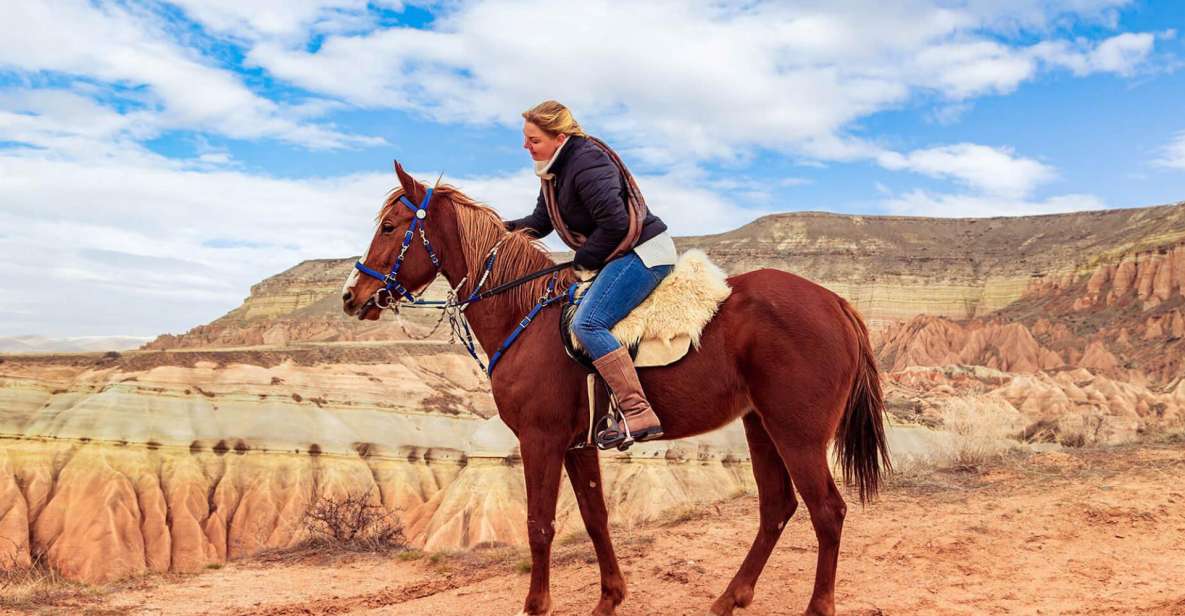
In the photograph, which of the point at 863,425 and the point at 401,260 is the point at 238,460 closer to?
the point at 401,260

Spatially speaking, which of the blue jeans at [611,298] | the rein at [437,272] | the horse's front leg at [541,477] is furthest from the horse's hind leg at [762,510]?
the rein at [437,272]

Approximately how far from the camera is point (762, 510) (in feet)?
20.5

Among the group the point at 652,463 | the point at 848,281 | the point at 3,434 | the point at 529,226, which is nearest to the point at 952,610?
the point at 529,226

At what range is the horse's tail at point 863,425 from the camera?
6141mm

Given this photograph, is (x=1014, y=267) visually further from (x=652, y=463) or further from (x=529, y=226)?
(x=529, y=226)

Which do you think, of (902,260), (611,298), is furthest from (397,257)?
(902,260)

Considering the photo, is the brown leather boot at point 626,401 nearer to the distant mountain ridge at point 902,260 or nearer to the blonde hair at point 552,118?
the blonde hair at point 552,118

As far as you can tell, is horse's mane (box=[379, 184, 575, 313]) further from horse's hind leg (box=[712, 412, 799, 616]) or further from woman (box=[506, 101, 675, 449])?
horse's hind leg (box=[712, 412, 799, 616])

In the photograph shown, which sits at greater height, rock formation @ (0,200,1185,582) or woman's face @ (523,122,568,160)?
woman's face @ (523,122,568,160)

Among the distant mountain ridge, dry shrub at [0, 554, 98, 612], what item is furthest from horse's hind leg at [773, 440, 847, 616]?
the distant mountain ridge

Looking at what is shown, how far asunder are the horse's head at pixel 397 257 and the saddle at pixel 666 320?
1237mm

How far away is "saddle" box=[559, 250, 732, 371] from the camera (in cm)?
575

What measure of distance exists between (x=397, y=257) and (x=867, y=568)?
4.92 m

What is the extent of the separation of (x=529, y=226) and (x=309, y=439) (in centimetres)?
4220
